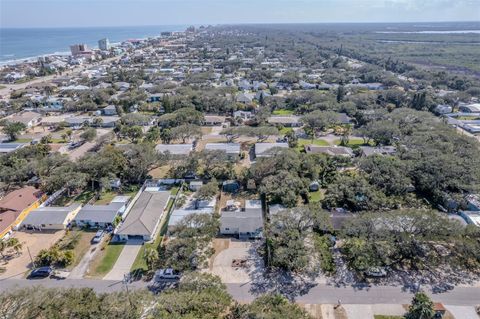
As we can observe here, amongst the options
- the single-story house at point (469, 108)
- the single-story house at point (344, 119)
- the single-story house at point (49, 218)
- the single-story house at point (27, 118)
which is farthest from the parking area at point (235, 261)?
the single-story house at point (469, 108)

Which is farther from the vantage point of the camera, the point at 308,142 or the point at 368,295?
the point at 308,142

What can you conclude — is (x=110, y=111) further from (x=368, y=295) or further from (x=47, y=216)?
(x=368, y=295)

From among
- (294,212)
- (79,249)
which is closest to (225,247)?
(294,212)

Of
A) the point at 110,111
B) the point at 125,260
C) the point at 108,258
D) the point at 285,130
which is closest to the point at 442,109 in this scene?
the point at 285,130

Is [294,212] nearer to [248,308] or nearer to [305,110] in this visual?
[248,308]

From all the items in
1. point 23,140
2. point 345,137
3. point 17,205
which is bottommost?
point 17,205

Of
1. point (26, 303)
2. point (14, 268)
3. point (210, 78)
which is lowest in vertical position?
point (14, 268)
